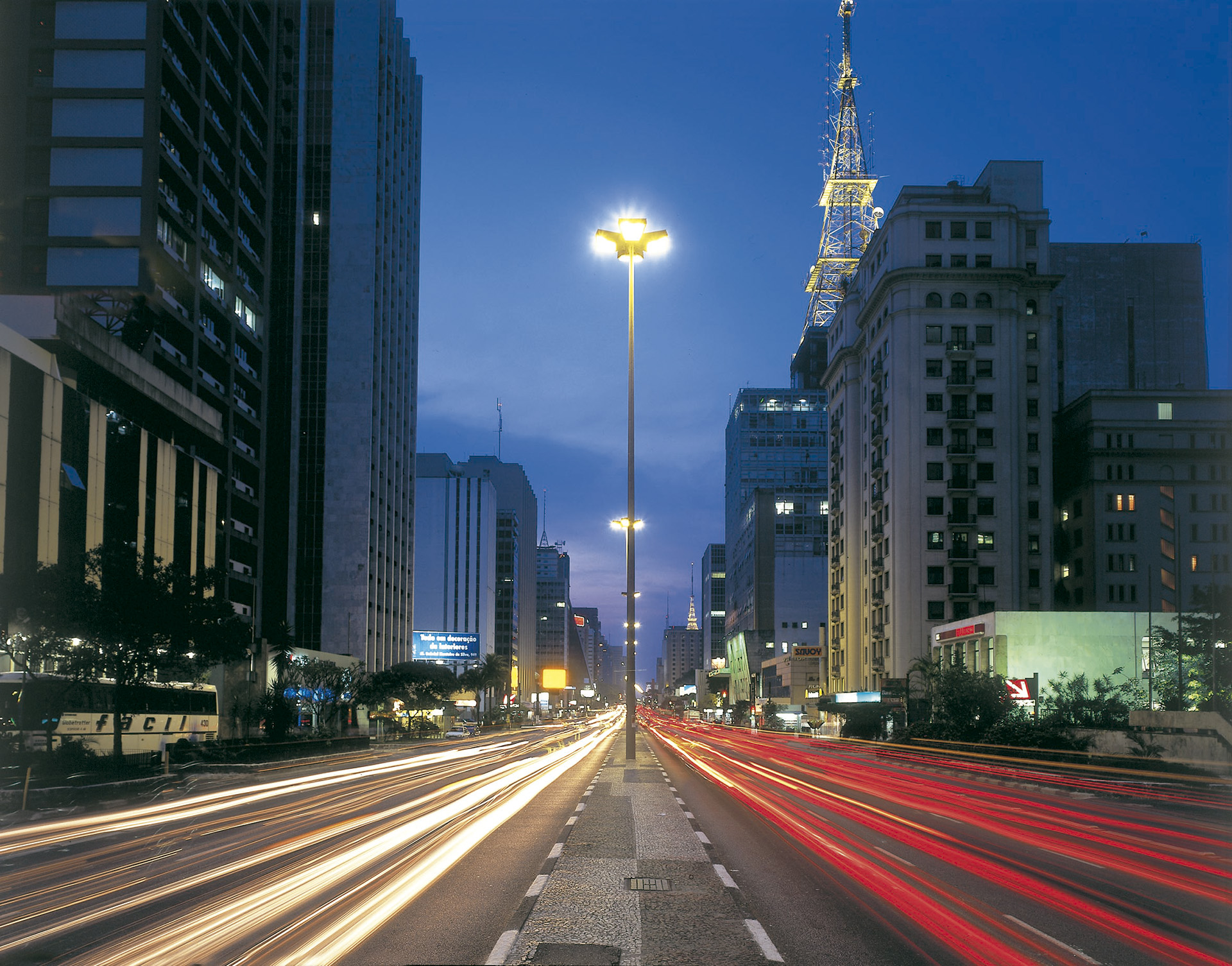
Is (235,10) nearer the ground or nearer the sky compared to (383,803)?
nearer the sky

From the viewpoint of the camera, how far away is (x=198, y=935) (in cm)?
1105

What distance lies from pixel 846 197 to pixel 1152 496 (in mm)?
82695

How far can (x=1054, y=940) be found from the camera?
1116cm

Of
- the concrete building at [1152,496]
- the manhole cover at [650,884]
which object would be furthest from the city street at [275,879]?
the concrete building at [1152,496]

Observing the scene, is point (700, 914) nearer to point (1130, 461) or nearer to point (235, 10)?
point (235, 10)

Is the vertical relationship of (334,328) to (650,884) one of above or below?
above

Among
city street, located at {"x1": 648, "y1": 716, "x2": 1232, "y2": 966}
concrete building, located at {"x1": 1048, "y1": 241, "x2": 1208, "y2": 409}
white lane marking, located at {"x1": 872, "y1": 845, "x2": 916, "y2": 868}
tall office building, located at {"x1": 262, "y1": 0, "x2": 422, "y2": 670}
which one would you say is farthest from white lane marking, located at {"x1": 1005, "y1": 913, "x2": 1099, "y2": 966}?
concrete building, located at {"x1": 1048, "y1": 241, "x2": 1208, "y2": 409}

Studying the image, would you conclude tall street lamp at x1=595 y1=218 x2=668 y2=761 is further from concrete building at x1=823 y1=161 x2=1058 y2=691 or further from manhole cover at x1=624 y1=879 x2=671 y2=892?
concrete building at x1=823 y1=161 x2=1058 y2=691

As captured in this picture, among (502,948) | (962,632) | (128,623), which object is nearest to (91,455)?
(128,623)

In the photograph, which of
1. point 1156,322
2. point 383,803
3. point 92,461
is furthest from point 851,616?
point 383,803

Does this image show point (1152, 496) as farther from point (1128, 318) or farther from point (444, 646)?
point (444, 646)

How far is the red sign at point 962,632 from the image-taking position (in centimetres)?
7225

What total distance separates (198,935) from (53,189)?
6932 cm

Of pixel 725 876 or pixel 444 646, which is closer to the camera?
pixel 725 876
